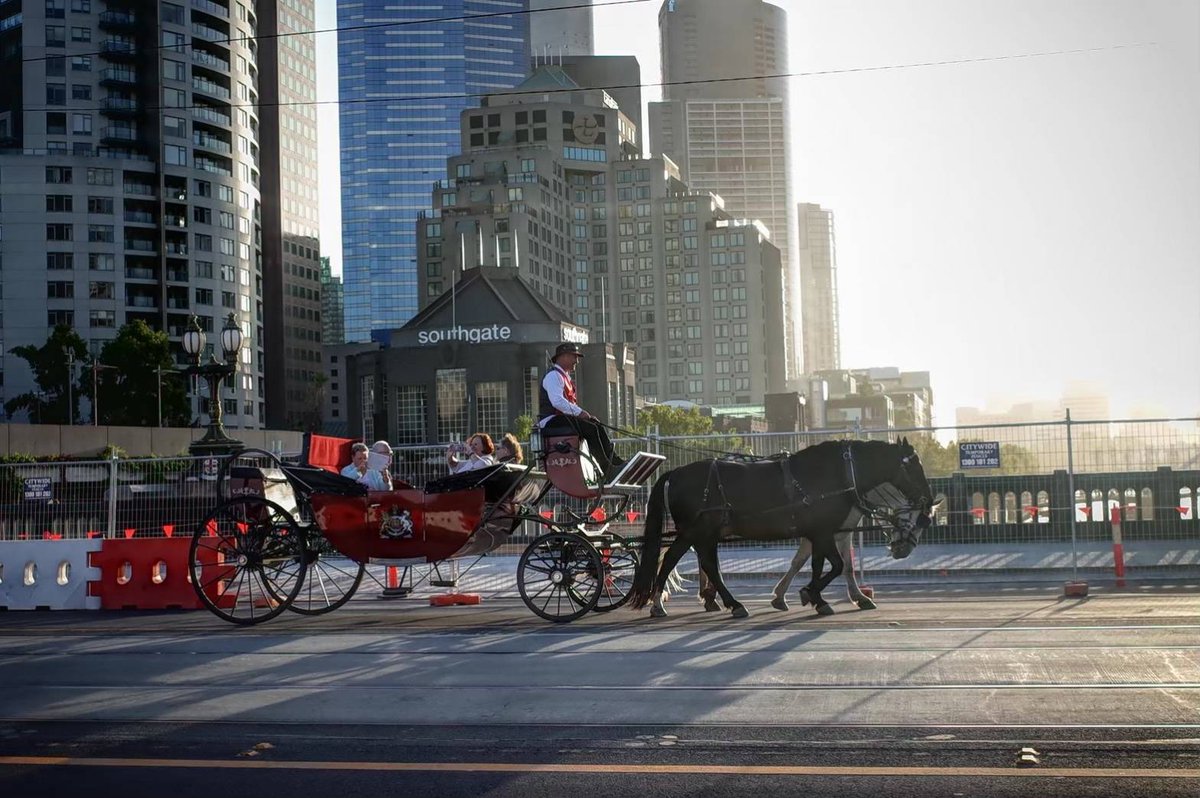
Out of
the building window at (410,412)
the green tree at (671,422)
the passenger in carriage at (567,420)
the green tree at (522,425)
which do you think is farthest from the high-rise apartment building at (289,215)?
the passenger in carriage at (567,420)

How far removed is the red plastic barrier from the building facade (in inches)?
2753

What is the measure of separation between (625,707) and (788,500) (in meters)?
5.58

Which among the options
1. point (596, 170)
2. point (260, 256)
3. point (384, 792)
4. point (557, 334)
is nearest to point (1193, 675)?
point (384, 792)

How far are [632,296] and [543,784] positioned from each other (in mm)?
172937

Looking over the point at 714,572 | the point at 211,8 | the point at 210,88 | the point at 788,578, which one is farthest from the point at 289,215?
the point at 714,572

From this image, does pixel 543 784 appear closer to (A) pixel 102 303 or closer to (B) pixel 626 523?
(B) pixel 626 523

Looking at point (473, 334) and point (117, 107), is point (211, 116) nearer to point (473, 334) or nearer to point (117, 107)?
point (117, 107)

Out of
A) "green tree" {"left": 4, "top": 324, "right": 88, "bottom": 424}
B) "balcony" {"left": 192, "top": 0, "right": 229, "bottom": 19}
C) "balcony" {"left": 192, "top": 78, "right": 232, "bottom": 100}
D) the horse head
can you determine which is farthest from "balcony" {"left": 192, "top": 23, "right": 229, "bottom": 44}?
the horse head

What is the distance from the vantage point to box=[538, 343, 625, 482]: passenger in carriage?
13.1 metres

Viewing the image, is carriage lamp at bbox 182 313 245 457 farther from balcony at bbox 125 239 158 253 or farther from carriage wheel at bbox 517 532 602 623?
balcony at bbox 125 239 158 253

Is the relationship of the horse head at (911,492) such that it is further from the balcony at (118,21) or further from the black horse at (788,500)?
the balcony at (118,21)

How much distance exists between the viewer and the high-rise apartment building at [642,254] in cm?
16725

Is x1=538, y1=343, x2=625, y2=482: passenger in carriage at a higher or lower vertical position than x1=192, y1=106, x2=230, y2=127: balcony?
lower

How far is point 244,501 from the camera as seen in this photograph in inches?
551
